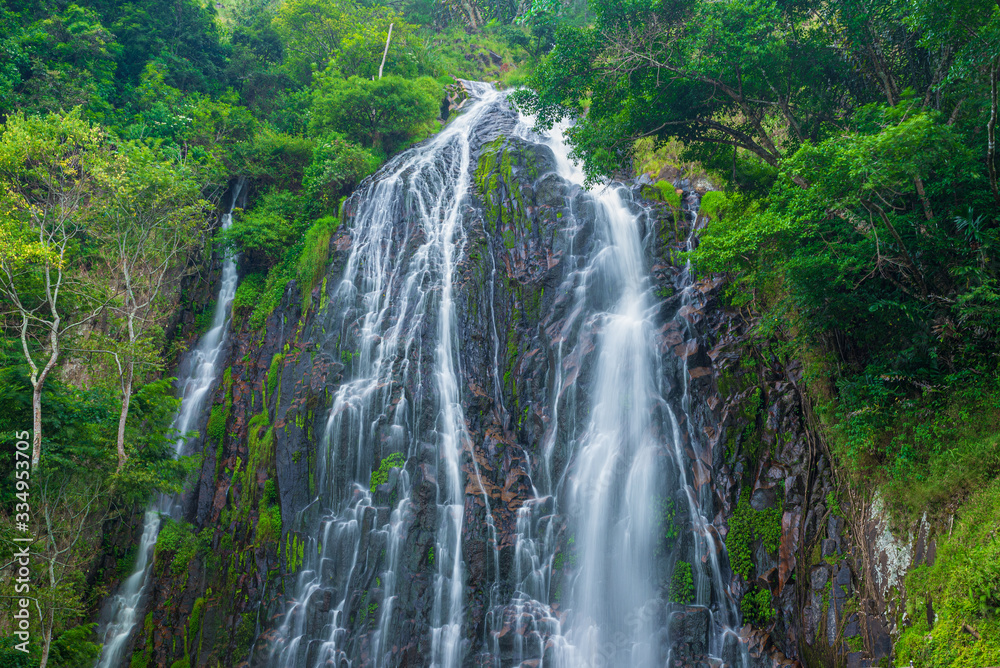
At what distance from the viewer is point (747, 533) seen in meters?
8.24

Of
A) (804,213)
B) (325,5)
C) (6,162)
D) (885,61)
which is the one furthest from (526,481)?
(325,5)

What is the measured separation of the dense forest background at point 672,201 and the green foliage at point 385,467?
170 inches

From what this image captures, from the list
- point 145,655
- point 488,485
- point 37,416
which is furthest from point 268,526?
point 488,485

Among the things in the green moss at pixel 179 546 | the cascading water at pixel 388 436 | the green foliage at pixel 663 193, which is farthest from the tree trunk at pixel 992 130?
the green moss at pixel 179 546

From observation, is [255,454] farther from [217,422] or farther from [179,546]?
[179,546]

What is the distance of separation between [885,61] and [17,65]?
920 inches

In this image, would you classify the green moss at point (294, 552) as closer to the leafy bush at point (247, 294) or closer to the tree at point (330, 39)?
the leafy bush at point (247, 294)

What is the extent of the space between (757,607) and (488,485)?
17.3ft

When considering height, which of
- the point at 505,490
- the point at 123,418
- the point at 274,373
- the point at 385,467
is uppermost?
the point at 274,373

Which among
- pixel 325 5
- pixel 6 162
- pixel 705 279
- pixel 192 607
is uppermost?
pixel 325 5

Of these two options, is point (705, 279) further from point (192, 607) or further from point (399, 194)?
point (192, 607)

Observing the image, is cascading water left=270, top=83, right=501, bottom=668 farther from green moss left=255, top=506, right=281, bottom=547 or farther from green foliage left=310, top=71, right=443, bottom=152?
green foliage left=310, top=71, right=443, bottom=152

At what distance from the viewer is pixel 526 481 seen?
1069 centimetres

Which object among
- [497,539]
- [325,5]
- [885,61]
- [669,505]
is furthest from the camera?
[325,5]
